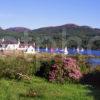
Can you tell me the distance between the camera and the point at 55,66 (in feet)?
59.8

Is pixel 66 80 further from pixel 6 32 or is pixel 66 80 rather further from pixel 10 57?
pixel 6 32

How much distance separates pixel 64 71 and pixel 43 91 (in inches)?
148

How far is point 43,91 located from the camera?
14.6m

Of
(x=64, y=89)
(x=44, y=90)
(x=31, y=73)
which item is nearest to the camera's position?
(x=44, y=90)

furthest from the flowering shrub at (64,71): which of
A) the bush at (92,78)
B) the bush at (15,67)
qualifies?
the bush at (15,67)

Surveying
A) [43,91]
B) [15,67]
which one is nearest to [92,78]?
[15,67]

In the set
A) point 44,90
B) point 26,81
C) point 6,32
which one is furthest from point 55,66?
point 6,32

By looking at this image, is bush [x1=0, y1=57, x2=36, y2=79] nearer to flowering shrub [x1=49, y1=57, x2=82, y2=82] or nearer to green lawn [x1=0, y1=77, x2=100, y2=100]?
green lawn [x1=0, y1=77, x2=100, y2=100]

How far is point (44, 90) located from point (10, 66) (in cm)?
385

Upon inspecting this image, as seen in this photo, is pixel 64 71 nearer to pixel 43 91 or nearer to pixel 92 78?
pixel 92 78

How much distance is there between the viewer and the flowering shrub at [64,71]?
17844 mm

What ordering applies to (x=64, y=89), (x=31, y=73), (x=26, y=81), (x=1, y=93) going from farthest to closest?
(x=31, y=73), (x=26, y=81), (x=64, y=89), (x=1, y=93)

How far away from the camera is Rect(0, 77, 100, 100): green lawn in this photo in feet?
44.9

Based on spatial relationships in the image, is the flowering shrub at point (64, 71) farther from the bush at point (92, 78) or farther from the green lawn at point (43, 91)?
the green lawn at point (43, 91)
